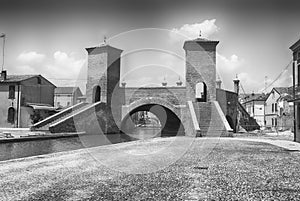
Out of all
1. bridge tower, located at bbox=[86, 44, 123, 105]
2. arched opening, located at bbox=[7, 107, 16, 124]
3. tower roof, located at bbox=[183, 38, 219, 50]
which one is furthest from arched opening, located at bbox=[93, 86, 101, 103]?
tower roof, located at bbox=[183, 38, 219, 50]

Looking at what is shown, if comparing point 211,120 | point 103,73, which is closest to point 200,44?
point 211,120

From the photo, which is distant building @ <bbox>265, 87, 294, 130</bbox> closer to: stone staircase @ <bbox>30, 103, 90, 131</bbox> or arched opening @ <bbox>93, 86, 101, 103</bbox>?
arched opening @ <bbox>93, 86, 101, 103</bbox>

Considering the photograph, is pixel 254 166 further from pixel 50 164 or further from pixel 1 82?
pixel 1 82

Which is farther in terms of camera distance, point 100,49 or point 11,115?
point 11,115

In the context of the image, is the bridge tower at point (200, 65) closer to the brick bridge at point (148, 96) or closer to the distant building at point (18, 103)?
the brick bridge at point (148, 96)

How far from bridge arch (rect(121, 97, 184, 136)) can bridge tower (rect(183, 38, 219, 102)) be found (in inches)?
89.9

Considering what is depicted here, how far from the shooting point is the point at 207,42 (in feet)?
83.8

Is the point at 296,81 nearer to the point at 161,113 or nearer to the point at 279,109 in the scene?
the point at 161,113

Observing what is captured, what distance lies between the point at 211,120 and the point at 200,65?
6.85 m

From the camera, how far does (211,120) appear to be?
2041 cm

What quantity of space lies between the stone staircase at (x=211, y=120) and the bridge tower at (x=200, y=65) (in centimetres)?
248

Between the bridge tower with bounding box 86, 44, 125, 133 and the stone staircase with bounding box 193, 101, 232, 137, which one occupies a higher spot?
the bridge tower with bounding box 86, 44, 125, 133

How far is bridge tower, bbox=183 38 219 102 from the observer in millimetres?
25297

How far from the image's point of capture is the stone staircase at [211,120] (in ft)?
61.3
